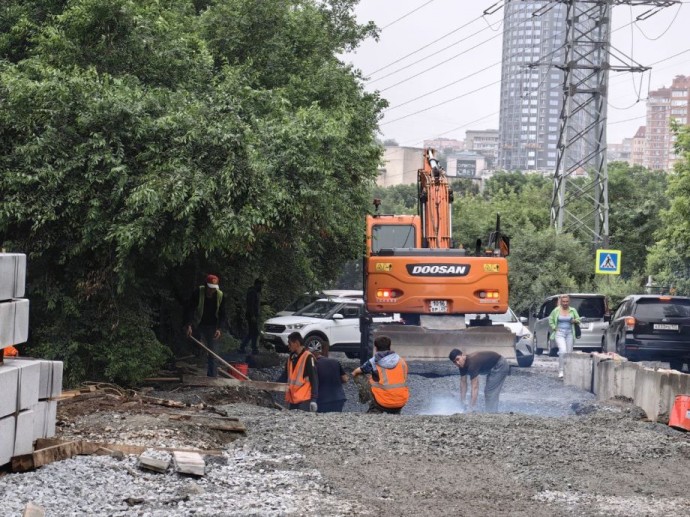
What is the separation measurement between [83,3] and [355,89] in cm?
906

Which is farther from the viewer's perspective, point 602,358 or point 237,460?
point 602,358

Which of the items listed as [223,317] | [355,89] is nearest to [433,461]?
[223,317]

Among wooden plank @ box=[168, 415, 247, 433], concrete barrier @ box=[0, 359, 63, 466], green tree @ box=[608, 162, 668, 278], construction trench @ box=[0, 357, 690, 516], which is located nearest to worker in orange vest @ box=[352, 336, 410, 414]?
construction trench @ box=[0, 357, 690, 516]

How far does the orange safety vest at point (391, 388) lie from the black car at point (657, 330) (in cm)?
988

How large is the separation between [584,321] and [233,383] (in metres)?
14.8

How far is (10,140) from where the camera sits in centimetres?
1575

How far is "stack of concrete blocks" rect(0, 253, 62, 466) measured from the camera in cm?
865

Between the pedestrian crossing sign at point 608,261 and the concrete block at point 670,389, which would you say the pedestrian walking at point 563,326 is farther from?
the pedestrian crossing sign at point 608,261

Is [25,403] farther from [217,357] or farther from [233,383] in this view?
[217,357]

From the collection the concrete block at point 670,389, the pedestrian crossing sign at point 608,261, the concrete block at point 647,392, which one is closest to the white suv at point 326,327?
the pedestrian crossing sign at point 608,261

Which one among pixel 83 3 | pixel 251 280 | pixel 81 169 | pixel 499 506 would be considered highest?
pixel 83 3

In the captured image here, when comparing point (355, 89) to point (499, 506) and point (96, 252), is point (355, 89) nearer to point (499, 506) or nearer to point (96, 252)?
point (96, 252)

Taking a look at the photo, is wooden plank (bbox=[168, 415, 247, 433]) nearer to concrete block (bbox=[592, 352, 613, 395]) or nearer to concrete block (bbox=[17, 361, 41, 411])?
concrete block (bbox=[17, 361, 41, 411])

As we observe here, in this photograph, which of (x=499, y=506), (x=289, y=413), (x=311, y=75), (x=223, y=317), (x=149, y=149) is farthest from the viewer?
(x=311, y=75)
